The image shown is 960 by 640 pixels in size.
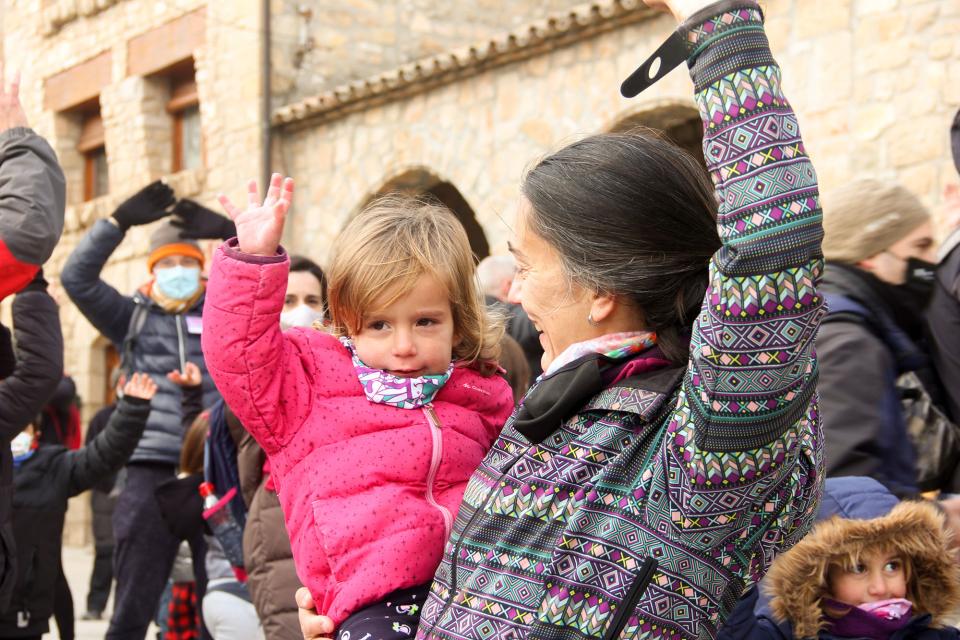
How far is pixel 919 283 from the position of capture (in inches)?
123

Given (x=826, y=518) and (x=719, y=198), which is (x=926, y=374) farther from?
(x=719, y=198)

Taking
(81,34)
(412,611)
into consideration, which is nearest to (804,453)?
(412,611)

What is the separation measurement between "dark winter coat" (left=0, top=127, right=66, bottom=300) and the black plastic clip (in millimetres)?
1845

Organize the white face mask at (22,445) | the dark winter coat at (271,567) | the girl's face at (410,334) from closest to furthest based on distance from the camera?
the girl's face at (410,334) < the dark winter coat at (271,567) < the white face mask at (22,445)

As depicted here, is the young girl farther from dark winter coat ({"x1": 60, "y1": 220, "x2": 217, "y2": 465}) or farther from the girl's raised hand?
dark winter coat ({"x1": 60, "y1": 220, "x2": 217, "y2": 465})

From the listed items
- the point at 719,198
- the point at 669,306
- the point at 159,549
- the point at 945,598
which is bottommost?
the point at 159,549

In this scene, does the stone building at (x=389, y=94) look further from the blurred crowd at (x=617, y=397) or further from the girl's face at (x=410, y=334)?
the girl's face at (x=410, y=334)

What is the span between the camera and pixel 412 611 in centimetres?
183

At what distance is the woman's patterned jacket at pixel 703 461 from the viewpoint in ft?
4.35

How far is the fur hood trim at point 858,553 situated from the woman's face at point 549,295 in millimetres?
1212

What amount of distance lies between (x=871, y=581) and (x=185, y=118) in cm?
1304

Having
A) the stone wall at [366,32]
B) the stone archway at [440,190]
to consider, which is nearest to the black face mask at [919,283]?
the stone archway at [440,190]

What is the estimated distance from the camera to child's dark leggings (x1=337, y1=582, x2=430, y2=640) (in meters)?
1.79

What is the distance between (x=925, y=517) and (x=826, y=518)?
0.72 feet
